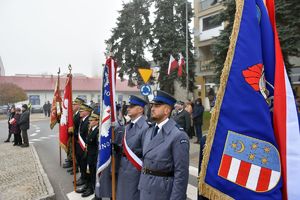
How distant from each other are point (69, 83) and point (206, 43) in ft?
86.6

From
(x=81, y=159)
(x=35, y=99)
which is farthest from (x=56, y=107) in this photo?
(x=35, y=99)

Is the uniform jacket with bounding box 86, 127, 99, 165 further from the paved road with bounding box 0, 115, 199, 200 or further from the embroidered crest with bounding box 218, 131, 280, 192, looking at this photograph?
the embroidered crest with bounding box 218, 131, 280, 192

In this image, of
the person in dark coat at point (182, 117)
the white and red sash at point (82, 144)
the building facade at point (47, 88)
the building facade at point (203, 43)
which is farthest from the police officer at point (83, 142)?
the building facade at point (47, 88)

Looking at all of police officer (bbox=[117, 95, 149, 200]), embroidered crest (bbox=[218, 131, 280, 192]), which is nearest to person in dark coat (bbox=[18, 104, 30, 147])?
police officer (bbox=[117, 95, 149, 200])

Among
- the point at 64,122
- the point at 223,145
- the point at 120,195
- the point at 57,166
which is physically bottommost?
the point at 57,166

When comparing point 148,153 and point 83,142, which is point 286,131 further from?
point 83,142

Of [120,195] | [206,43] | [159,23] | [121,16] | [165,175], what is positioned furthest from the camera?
[206,43]

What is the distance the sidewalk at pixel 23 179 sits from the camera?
6.48 metres

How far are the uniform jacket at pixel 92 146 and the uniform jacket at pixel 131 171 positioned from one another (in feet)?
6.14

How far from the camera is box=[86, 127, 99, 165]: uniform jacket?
6.33 metres

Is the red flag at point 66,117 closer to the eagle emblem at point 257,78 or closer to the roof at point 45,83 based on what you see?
the eagle emblem at point 257,78

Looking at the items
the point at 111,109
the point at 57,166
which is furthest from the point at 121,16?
the point at 111,109

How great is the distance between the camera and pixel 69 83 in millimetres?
8031

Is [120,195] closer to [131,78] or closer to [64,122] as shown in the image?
[64,122]
